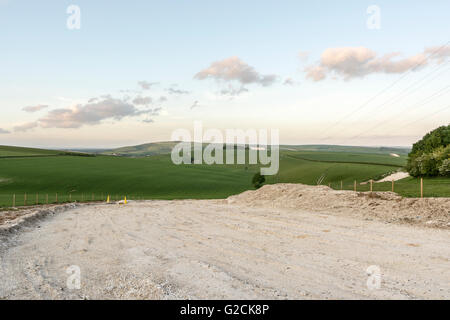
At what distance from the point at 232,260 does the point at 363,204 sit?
49.3 feet

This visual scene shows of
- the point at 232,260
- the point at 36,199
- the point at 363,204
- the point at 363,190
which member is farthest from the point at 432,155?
the point at 36,199

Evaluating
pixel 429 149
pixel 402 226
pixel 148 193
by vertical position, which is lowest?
pixel 148 193

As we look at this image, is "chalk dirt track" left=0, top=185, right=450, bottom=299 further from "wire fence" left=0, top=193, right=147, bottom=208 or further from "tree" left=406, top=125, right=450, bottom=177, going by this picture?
"tree" left=406, top=125, right=450, bottom=177

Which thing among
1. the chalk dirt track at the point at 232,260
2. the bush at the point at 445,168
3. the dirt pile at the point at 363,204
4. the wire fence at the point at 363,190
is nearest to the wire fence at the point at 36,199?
the wire fence at the point at 363,190

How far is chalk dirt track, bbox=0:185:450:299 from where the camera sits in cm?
727

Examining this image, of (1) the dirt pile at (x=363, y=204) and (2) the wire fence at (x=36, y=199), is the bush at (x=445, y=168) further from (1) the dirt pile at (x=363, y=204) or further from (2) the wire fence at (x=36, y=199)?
(2) the wire fence at (x=36, y=199)

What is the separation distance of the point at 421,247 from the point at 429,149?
40962mm

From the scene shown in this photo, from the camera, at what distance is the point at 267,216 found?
20969 millimetres

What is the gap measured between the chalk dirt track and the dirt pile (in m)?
0.66

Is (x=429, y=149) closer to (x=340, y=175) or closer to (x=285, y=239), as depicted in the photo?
(x=340, y=175)

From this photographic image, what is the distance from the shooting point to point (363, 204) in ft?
70.2

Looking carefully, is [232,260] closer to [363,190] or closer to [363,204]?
[363,204]

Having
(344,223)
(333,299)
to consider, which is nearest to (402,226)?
(344,223)
